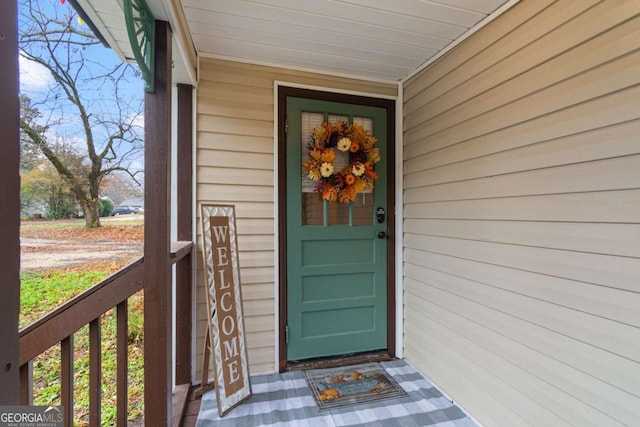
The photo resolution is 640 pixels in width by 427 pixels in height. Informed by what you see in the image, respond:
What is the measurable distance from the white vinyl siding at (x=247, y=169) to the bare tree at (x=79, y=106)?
547 mm

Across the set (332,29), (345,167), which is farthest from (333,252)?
(332,29)

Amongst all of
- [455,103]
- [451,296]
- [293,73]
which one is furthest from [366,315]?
[293,73]

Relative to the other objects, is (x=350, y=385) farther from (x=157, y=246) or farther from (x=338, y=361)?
(x=157, y=246)

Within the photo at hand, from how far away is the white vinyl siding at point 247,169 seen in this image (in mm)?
2121

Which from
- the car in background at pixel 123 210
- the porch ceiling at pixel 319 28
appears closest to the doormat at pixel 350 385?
the car in background at pixel 123 210

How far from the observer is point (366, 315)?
2.46 meters

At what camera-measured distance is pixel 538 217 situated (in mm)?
1403

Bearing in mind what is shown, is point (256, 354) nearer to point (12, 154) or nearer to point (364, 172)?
point (364, 172)

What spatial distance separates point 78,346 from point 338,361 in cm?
174

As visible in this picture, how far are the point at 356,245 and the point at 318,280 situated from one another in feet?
1.37

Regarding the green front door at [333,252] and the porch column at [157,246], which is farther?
the green front door at [333,252]

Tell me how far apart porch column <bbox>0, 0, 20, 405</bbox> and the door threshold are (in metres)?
2.01

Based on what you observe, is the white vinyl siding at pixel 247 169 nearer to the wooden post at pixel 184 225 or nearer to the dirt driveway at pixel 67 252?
the wooden post at pixel 184 225

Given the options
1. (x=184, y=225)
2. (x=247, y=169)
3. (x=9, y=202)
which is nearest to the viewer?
(x=9, y=202)
